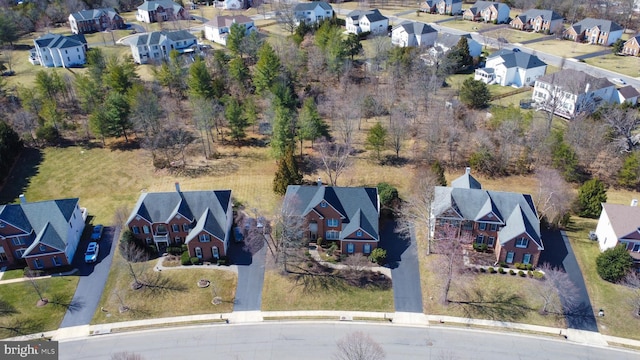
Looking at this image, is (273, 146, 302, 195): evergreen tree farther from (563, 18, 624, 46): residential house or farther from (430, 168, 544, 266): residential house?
(563, 18, 624, 46): residential house

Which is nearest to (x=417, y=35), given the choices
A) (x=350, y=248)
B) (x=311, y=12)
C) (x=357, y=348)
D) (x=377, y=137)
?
(x=311, y=12)

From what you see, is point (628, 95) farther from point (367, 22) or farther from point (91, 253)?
point (91, 253)

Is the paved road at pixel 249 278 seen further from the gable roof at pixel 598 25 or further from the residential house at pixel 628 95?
the gable roof at pixel 598 25

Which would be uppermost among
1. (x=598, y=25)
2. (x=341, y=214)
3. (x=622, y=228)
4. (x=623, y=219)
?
(x=598, y=25)

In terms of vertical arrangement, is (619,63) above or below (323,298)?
above

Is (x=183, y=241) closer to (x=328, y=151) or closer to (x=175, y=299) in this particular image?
(x=175, y=299)

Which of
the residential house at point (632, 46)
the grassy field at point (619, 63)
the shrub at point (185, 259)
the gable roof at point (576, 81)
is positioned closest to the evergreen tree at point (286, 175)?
the shrub at point (185, 259)

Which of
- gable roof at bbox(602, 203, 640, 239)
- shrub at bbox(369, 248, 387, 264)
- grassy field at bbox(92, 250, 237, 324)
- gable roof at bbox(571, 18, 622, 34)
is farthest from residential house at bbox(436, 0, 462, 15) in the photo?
grassy field at bbox(92, 250, 237, 324)
